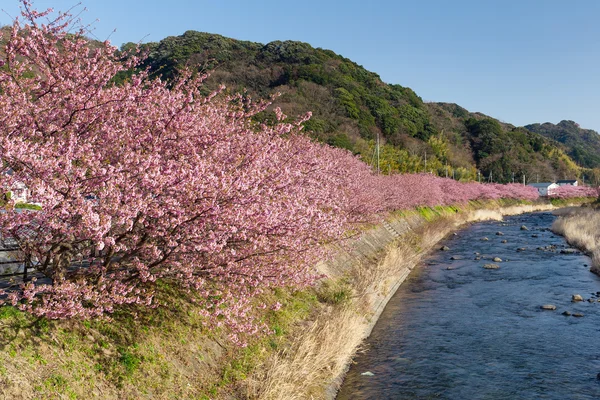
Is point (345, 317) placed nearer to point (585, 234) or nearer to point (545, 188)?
point (585, 234)

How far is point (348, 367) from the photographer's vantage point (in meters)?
14.0

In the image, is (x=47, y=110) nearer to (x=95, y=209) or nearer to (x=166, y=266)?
(x=95, y=209)

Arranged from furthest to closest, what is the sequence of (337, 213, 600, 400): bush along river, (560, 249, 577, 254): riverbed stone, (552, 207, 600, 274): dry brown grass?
(560, 249, 577, 254): riverbed stone → (552, 207, 600, 274): dry brown grass → (337, 213, 600, 400): bush along river

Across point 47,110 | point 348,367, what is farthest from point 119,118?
point 348,367

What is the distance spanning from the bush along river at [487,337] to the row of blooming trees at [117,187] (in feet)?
18.3

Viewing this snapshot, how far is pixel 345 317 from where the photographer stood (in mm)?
14570

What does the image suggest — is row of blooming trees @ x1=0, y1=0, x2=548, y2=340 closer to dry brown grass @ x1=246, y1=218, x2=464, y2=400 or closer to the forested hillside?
dry brown grass @ x1=246, y1=218, x2=464, y2=400

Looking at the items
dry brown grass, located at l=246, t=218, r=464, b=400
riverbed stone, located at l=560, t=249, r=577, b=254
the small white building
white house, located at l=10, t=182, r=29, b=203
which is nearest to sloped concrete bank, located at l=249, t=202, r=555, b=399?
dry brown grass, located at l=246, t=218, r=464, b=400

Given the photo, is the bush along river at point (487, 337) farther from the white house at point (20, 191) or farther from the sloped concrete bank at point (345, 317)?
the white house at point (20, 191)

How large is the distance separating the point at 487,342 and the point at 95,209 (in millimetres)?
13995

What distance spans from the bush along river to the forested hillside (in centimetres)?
5291

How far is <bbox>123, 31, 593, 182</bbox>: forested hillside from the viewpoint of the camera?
9731 centimetres

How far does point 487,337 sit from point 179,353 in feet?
37.8

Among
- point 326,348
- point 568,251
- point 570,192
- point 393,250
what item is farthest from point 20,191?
point 570,192
